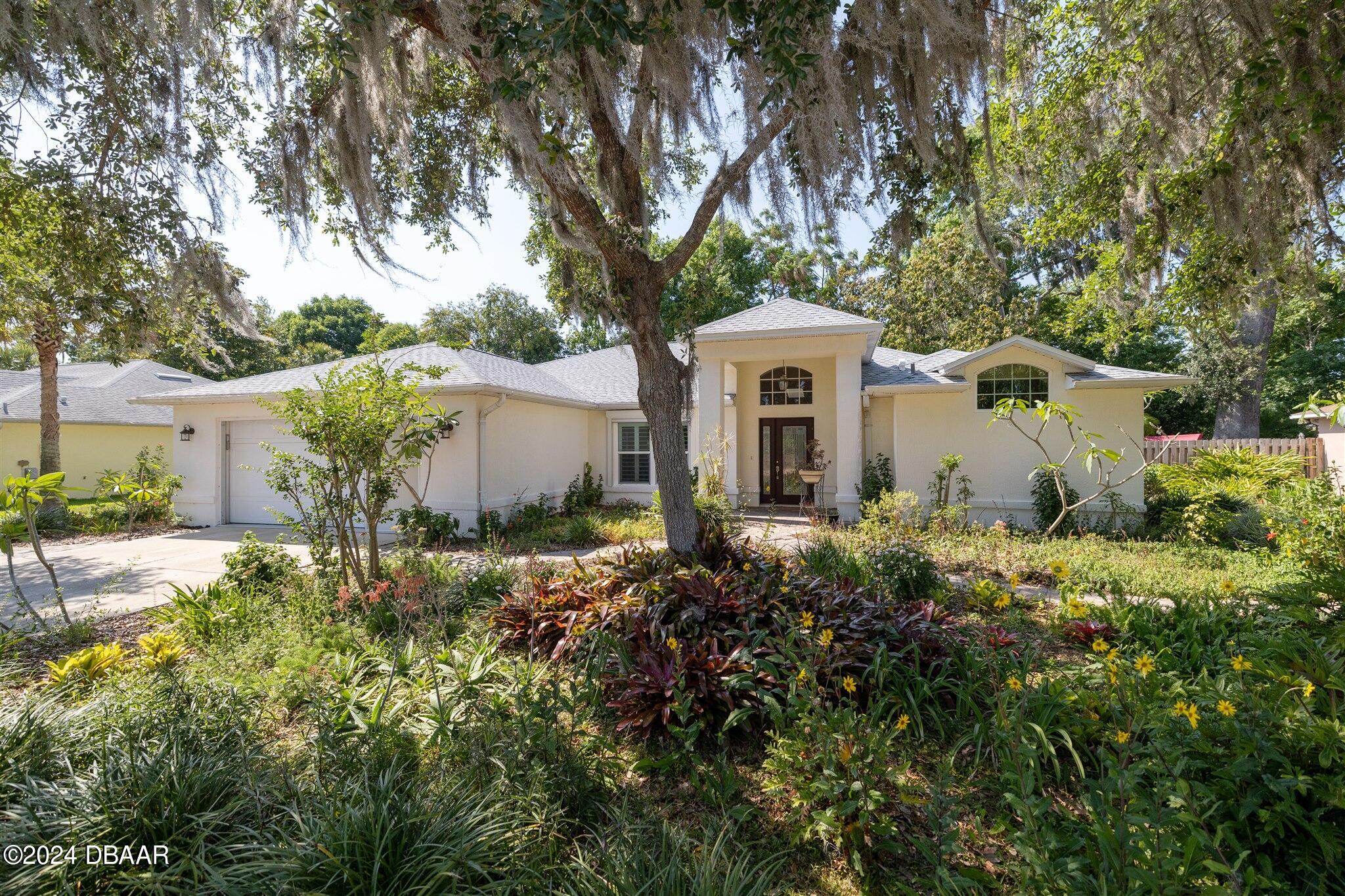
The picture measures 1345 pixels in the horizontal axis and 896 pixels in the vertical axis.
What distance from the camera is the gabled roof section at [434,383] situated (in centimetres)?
1002

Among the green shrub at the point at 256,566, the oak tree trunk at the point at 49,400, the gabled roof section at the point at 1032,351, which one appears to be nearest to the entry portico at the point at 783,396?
the gabled roof section at the point at 1032,351

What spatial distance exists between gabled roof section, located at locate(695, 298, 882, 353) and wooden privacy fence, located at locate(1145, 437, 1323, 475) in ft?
19.3

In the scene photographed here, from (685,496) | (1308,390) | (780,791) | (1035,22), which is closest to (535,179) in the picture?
(685,496)

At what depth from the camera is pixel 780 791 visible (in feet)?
8.73

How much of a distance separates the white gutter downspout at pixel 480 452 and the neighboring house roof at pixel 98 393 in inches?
427

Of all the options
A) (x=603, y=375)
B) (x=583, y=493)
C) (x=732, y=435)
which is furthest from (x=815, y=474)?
(x=603, y=375)

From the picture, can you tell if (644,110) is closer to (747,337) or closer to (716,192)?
(716,192)

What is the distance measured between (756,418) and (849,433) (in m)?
2.90

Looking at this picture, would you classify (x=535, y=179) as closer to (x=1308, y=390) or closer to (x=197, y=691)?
(x=197, y=691)

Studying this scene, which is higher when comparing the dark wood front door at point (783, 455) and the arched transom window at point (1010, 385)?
the arched transom window at point (1010, 385)

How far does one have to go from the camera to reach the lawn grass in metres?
5.64

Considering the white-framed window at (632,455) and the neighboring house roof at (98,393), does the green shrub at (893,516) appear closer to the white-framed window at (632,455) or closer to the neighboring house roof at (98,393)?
the white-framed window at (632,455)

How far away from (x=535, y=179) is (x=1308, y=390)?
2774 cm

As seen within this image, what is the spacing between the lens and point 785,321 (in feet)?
35.9
